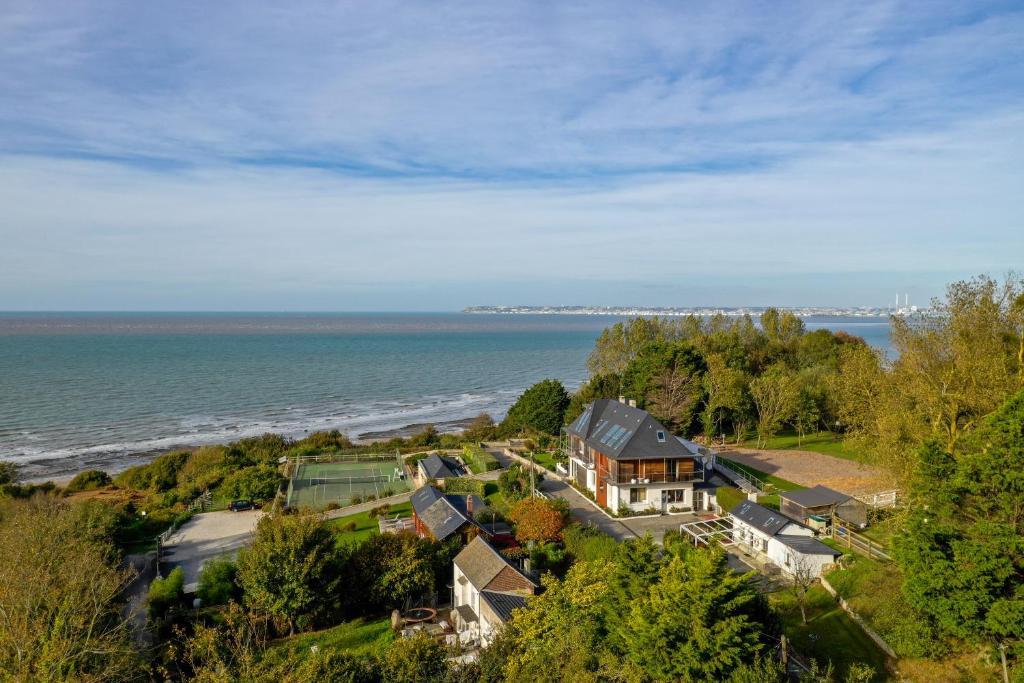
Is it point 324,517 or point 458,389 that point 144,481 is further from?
point 458,389

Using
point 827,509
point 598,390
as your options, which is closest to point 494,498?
point 827,509

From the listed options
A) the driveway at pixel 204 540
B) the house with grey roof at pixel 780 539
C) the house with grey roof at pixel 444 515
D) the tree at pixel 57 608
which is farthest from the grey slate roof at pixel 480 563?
the driveway at pixel 204 540

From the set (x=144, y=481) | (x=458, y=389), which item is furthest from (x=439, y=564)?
(x=458, y=389)

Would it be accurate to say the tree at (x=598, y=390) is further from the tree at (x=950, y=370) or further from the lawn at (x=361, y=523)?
the tree at (x=950, y=370)

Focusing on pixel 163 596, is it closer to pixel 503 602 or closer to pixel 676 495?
pixel 503 602

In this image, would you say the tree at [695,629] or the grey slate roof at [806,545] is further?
the grey slate roof at [806,545]

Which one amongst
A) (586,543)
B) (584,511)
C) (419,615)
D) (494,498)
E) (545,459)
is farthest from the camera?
(545,459)

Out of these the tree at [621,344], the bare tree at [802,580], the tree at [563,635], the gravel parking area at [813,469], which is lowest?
the gravel parking area at [813,469]
